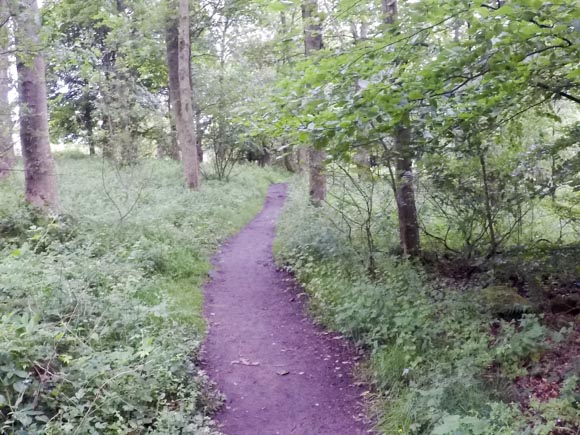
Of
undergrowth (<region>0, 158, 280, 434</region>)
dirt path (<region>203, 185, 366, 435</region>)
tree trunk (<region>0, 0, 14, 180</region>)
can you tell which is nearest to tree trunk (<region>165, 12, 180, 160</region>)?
tree trunk (<region>0, 0, 14, 180</region>)

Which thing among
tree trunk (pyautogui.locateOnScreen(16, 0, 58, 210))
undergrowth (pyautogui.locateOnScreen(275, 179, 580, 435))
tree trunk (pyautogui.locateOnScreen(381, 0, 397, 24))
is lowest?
undergrowth (pyautogui.locateOnScreen(275, 179, 580, 435))

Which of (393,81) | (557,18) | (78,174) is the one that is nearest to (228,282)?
(393,81)

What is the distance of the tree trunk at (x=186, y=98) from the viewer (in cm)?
1494

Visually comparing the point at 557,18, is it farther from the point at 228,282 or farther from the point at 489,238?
the point at 228,282

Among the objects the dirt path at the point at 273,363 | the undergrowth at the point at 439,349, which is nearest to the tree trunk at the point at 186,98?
the dirt path at the point at 273,363

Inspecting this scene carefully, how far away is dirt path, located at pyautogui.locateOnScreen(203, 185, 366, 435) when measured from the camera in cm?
500

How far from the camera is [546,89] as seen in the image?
474 centimetres

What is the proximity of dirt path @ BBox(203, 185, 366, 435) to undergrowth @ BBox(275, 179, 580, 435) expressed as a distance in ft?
1.23

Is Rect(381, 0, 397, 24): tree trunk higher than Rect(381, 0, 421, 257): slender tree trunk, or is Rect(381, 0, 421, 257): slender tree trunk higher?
Rect(381, 0, 397, 24): tree trunk

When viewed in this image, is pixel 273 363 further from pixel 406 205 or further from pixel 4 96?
pixel 4 96

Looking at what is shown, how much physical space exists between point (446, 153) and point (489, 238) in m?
1.84

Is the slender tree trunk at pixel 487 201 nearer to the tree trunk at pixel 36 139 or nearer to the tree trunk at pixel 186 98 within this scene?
the tree trunk at pixel 36 139

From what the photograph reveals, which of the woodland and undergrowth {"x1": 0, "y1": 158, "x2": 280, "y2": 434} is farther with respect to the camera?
the woodland

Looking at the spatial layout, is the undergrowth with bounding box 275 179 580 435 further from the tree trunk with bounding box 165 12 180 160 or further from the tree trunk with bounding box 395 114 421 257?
the tree trunk with bounding box 165 12 180 160
